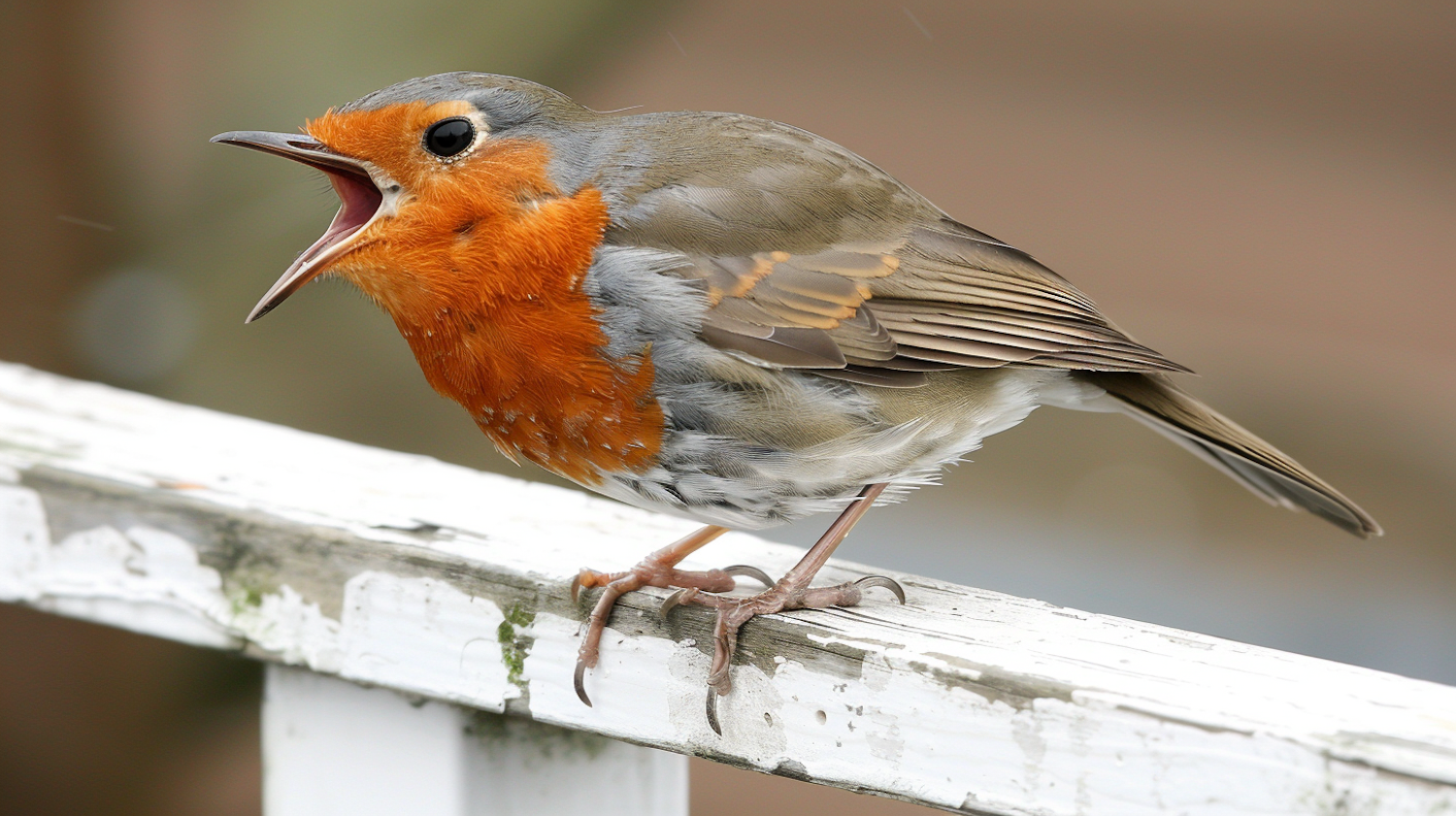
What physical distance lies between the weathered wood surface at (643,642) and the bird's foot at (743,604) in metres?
0.02

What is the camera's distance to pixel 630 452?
7.35 feet

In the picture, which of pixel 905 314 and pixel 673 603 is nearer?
pixel 673 603

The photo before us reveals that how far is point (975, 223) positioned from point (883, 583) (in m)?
3.03

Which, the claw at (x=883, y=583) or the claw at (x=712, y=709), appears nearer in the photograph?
the claw at (x=712, y=709)

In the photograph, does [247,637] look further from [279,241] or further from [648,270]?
[279,241]

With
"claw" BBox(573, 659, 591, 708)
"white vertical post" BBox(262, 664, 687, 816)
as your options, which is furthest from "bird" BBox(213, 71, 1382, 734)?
"white vertical post" BBox(262, 664, 687, 816)

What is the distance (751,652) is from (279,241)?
75.3 inches

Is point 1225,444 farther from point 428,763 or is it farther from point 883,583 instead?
point 428,763

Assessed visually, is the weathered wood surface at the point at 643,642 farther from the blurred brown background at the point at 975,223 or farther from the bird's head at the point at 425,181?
the blurred brown background at the point at 975,223

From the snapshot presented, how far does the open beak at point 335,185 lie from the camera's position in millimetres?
2150

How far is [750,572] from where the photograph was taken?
91.4 inches

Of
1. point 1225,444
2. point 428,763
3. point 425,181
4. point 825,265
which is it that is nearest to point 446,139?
point 425,181

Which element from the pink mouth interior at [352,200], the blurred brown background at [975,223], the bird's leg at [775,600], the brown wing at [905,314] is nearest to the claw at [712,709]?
the bird's leg at [775,600]

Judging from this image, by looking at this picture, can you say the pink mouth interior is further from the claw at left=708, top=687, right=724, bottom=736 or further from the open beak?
the claw at left=708, top=687, right=724, bottom=736
